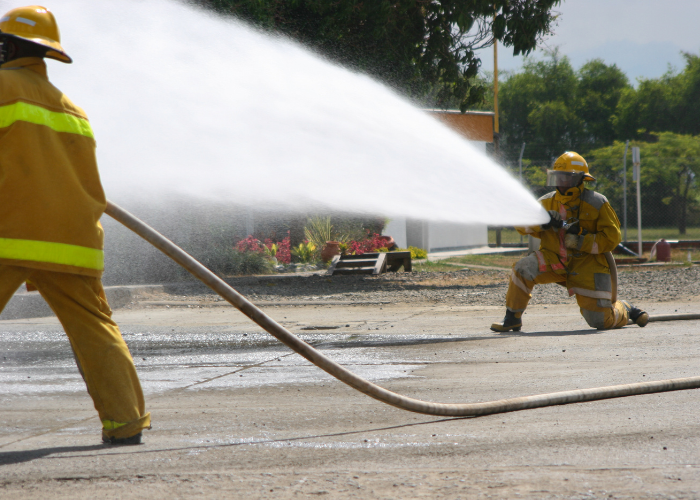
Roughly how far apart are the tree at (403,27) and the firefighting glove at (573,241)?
5.68 m

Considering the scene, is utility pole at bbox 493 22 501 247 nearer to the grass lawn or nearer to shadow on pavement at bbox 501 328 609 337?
shadow on pavement at bbox 501 328 609 337

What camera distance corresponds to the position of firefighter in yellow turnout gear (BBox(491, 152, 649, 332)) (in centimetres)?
596

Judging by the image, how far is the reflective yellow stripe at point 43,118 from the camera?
8.77 feet

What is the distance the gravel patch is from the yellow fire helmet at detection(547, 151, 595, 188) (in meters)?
2.77

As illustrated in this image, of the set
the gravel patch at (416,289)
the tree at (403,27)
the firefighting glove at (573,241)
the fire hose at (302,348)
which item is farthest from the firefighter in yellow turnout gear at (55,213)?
the tree at (403,27)

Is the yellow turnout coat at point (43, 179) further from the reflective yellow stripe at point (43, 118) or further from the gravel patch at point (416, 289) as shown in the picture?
the gravel patch at point (416, 289)

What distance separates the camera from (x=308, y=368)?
4664 millimetres

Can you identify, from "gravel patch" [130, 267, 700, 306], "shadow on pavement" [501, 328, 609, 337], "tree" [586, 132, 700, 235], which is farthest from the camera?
"tree" [586, 132, 700, 235]

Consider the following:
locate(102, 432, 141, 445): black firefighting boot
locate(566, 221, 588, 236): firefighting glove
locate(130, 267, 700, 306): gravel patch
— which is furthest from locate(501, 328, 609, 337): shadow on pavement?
locate(102, 432, 141, 445): black firefighting boot

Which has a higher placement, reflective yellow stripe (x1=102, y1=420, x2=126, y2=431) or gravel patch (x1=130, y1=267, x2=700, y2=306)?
reflective yellow stripe (x1=102, y1=420, x2=126, y2=431)

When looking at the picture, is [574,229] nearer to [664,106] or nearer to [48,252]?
[48,252]

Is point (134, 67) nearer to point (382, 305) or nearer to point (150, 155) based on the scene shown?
point (150, 155)

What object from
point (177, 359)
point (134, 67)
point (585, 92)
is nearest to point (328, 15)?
point (134, 67)

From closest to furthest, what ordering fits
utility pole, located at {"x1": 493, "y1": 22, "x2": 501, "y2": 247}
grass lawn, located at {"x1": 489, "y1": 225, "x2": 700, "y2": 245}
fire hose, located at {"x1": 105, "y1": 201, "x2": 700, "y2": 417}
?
fire hose, located at {"x1": 105, "y1": 201, "x2": 700, "y2": 417} → utility pole, located at {"x1": 493, "y1": 22, "x2": 501, "y2": 247} → grass lawn, located at {"x1": 489, "y1": 225, "x2": 700, "y2": 245}
